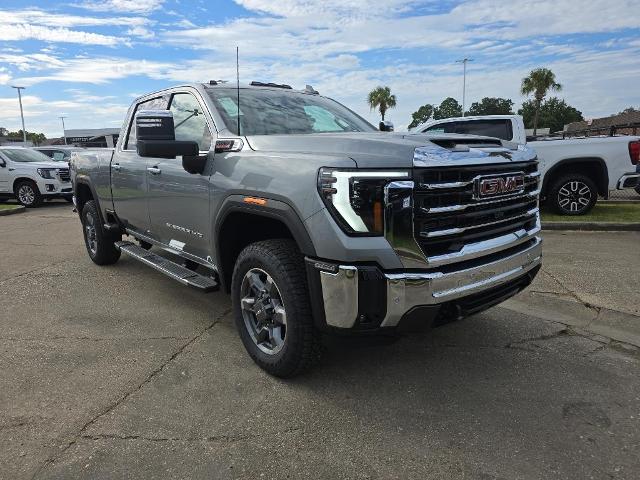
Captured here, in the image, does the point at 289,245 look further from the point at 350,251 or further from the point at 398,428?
the point at 398,428

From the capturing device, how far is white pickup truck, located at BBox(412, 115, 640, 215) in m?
8.65

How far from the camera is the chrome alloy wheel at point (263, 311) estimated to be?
131 inches

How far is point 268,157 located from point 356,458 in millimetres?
1830

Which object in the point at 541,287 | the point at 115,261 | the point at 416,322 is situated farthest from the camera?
the point at 115,261

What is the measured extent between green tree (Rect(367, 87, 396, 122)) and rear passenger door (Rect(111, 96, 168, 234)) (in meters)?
57.2

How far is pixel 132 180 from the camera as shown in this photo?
5.11 m

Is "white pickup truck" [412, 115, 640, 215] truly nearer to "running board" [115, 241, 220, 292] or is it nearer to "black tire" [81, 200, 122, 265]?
"black tire" [81, 200, 122, 265]

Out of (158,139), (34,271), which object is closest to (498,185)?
(158,139)

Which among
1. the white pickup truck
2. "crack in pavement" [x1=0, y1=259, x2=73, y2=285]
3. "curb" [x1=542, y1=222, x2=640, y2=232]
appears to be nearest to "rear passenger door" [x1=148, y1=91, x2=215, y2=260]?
"crack in pavement" [x1=0, y1=259, x2=73, y2=285]

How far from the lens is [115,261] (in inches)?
262

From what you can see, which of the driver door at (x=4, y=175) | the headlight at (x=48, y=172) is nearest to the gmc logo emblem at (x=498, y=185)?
the headlight at (x=48, y=172)

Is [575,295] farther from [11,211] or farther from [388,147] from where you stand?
[11,211]

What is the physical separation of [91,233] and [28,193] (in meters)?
9.75

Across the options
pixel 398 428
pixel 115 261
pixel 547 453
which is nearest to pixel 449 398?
pixel 398 428
